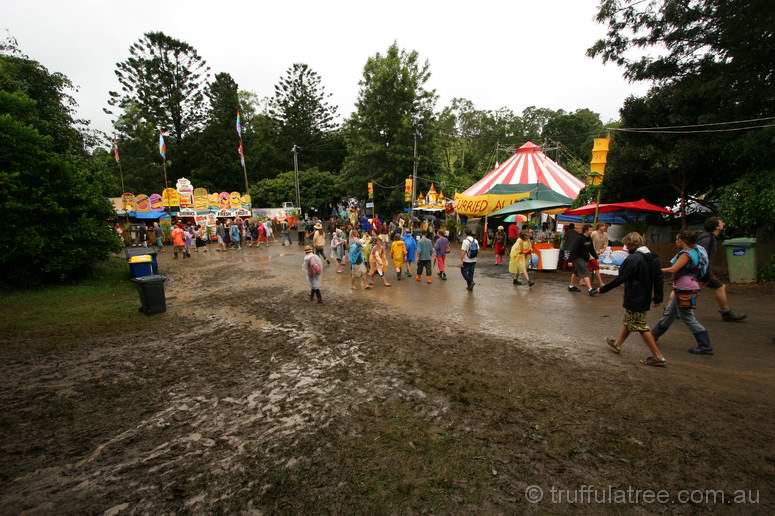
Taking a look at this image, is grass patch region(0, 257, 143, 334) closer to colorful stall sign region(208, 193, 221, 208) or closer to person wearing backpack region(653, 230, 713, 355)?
person wearing backpack region(653, 230, 713, 355)

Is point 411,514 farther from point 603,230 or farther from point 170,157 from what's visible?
A: point 170,157

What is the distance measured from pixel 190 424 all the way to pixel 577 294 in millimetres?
8303

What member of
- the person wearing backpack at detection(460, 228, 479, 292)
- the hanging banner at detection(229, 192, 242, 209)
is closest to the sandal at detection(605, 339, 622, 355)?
the person wearing backpack at detection(460, 228, 479, 292)

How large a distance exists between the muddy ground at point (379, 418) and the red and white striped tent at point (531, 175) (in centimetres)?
1248

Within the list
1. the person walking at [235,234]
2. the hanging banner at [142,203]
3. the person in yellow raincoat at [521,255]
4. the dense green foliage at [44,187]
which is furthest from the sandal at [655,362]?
the hanging banner at [142,203]

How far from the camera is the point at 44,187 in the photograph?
32.6ft

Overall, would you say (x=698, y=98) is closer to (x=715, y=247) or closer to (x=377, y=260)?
(x=715, y=247)

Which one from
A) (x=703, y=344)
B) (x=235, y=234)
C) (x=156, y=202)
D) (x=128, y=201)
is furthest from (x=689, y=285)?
(x=128, y=201)

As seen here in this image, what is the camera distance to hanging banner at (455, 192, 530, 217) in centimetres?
1781

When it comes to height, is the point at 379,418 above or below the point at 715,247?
below

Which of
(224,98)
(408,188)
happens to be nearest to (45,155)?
(408,188)

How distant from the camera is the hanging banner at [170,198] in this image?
26.2 meters

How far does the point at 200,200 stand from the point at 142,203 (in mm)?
4485

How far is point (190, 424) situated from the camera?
12.6ft
